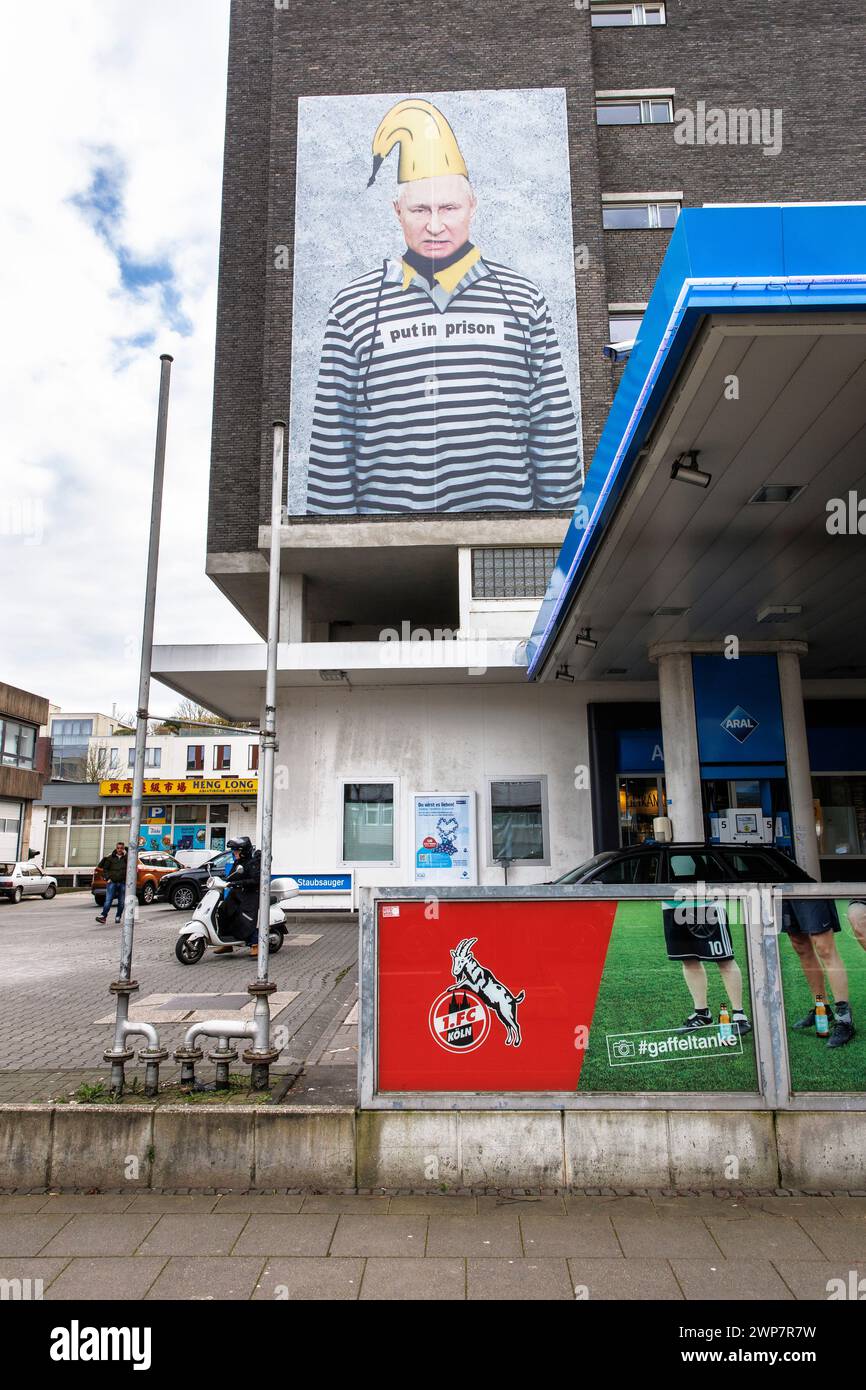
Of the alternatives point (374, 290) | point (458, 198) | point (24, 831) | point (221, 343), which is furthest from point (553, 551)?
point (24, 831)

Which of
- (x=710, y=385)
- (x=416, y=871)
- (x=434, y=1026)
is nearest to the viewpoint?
(x=434, y=1026)

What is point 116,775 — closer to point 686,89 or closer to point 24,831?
point 24,831

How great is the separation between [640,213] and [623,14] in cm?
714

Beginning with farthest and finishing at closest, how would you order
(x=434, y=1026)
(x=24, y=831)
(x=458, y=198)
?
(x=24, y=831) < (x=458, y=198) < (x=434, y=1026)

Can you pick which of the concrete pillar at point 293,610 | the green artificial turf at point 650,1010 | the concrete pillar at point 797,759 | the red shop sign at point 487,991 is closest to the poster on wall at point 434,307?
the concrete pillar at point 293,610

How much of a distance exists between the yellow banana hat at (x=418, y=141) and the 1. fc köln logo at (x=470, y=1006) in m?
20.7

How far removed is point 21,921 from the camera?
72.2 feet

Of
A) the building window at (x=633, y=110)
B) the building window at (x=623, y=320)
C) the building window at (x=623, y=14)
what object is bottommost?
the building window at (x=623, y=320)

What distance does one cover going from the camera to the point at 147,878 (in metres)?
28.4

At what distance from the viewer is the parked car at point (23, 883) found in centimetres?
3062

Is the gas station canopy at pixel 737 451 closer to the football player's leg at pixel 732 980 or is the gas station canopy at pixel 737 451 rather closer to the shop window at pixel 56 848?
the football player's leg at pixel 732 980

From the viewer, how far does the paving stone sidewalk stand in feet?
11.7

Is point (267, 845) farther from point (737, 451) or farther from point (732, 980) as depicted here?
point (737, 451)
